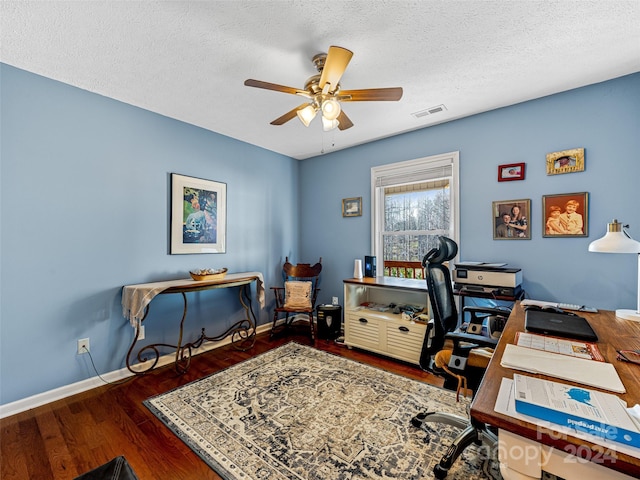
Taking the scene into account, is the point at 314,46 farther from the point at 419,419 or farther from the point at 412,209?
the point at 419,419

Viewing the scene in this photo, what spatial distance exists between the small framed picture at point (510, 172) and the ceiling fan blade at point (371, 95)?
58.6 inches

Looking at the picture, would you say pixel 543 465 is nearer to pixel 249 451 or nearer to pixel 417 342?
pixel 249 451

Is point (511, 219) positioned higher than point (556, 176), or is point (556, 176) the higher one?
point (556, 176)

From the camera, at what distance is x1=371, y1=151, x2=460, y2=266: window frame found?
294 cm

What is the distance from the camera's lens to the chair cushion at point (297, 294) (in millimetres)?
3531

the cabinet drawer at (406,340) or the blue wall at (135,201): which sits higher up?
the blue wall at (135,201)

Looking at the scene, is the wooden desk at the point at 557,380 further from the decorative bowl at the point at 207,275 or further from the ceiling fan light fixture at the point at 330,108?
the decorative bowl at the point at 207,275

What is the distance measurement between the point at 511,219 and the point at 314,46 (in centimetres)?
227

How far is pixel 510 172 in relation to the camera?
8.57 ft

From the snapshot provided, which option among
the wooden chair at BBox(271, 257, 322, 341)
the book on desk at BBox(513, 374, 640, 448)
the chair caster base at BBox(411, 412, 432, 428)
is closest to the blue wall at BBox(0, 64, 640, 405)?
the wooden chair at BBox(271, 257, 322, 341)

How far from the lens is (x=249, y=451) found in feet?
5.25

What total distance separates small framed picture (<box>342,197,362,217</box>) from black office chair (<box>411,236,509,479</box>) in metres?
1.94

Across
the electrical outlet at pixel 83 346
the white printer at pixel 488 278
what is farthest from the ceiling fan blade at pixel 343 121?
the electrical outlet at pixel 83 346

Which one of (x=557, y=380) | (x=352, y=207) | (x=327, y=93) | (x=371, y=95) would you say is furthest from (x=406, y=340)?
(x=327, y=93)
